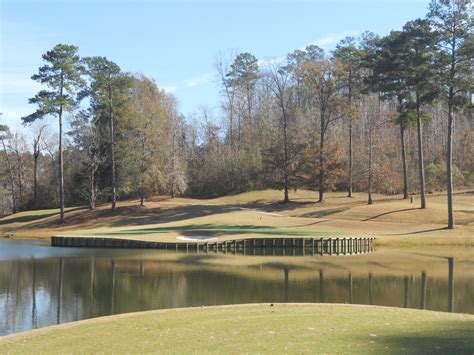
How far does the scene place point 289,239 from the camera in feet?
131

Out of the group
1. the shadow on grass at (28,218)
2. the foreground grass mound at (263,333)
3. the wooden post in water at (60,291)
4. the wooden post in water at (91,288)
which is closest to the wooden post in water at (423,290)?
the foreground grass mound at (263,333)

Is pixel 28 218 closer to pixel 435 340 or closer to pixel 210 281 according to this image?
pixel 210 281

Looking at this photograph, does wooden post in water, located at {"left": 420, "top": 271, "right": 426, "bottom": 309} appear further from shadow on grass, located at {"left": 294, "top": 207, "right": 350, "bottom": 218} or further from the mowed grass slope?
shadow on grass, located at {"left": 294, "top": 207, "right": 350, "bottom": 218}

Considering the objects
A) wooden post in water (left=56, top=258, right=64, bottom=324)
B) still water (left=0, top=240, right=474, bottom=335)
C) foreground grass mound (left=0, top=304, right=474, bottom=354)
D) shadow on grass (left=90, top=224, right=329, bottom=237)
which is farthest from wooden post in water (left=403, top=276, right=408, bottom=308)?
shadow on grass (left=90, top=224, right=329, bottom=237)

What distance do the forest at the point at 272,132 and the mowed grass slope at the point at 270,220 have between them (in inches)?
81.0

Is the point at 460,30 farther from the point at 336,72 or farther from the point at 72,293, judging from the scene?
the point at 72,293

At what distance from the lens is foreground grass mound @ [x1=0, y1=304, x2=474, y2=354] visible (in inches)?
426

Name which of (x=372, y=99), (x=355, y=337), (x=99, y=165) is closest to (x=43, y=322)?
(x=355, y=337)

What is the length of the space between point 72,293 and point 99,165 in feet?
152

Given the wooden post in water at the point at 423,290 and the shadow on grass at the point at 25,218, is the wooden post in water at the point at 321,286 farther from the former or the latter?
the shadow on grass at the point at 25,218

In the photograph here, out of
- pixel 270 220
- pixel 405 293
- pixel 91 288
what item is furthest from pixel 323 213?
pixel 91 288

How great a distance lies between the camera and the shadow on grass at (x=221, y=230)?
4353cm

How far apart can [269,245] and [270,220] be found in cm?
1051

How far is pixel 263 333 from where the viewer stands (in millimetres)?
12164
